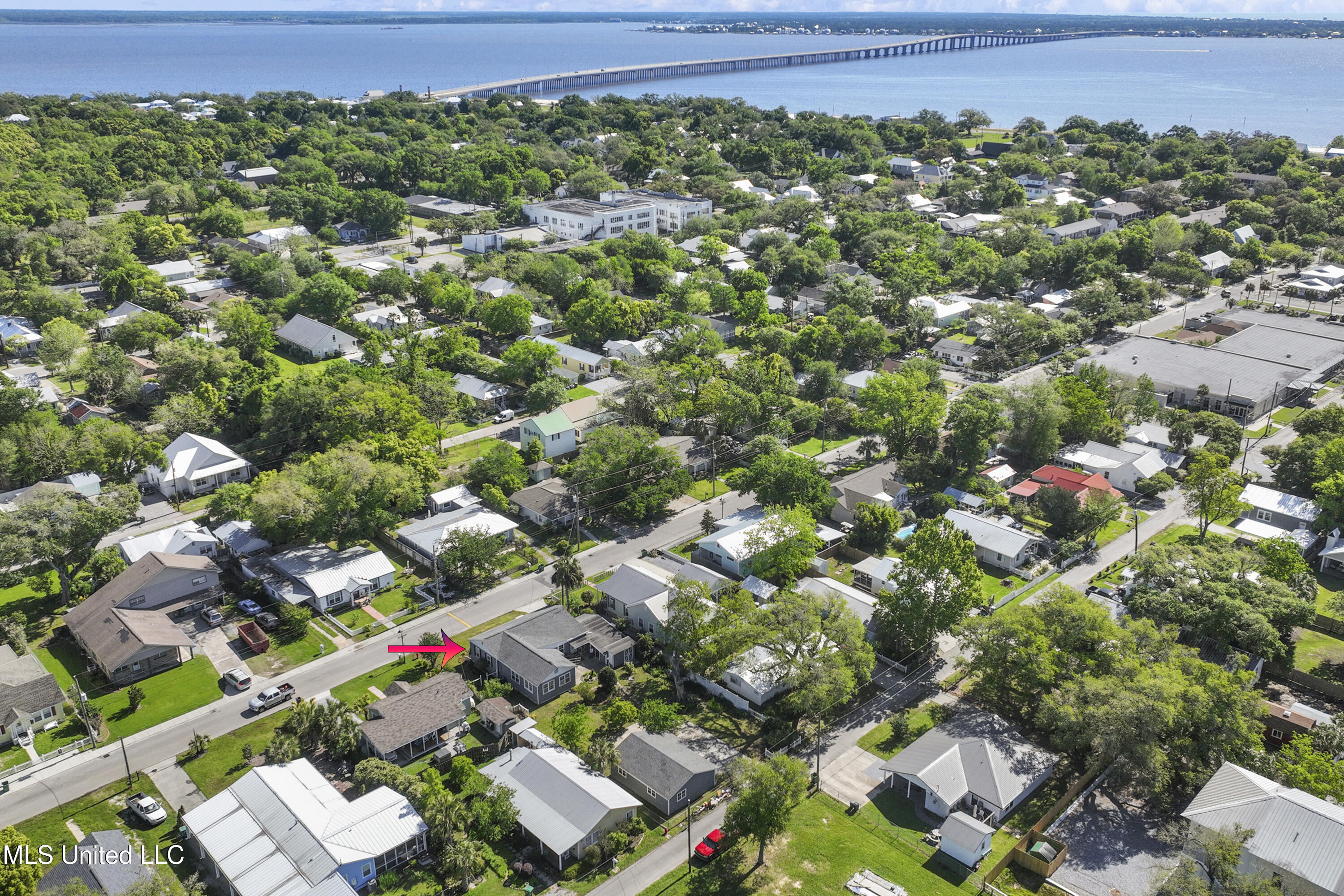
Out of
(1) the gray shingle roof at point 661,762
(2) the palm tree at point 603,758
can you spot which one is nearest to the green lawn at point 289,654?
(2) the palm tree at point 603,758

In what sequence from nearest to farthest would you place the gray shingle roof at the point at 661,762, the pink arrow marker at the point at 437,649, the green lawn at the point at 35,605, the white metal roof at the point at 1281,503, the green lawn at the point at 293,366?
the gray shingle roof at the point at 661,762 → the pink arrow marker at the point at 437,649 → the green lawn at the point at 35,605 → the white metal roof at the point at 1281,503 → the green lawn at the point at 293,366

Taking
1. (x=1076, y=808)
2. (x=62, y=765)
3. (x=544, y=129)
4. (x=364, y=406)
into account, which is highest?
(x=544, y=129)

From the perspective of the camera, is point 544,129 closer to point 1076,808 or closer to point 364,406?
point 364,406

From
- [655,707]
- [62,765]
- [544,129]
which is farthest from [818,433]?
[544,129]

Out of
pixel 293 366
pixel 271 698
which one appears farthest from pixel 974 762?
pixel 293 366

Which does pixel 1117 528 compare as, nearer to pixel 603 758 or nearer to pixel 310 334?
pixel 603 758

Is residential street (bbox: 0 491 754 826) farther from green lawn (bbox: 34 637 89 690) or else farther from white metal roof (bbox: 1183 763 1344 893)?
white metal roof (bbox: 1183 763 1344 893)

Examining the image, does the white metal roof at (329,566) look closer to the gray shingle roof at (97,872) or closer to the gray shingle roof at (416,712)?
the gray shingle roof at (416,712)
